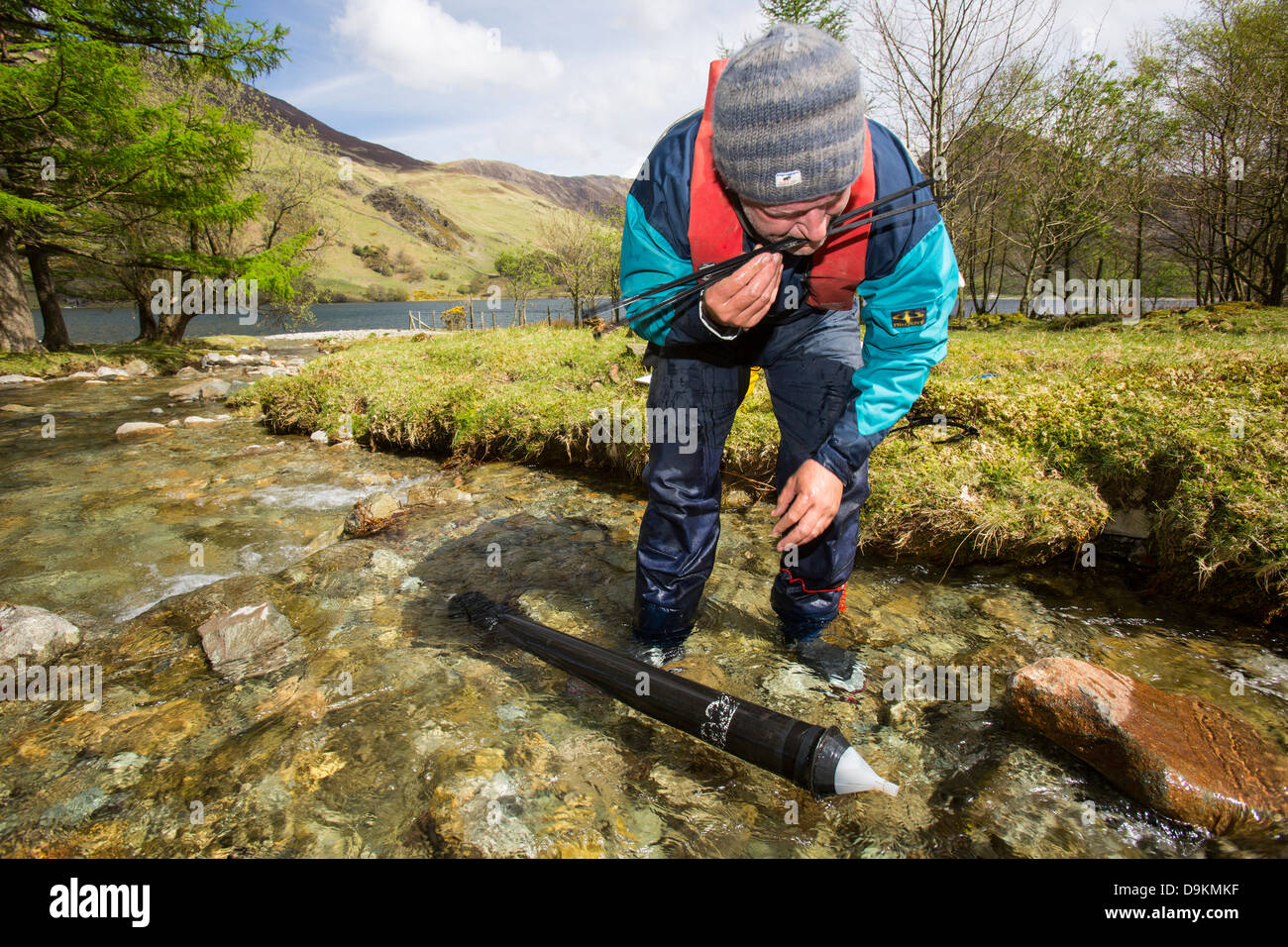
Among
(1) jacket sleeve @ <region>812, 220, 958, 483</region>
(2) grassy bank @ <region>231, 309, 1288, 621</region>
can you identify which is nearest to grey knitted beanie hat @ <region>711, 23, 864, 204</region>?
(1) jacket sleeve @ <region>812, 220, 958, 483</region>

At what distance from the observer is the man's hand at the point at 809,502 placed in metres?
2.45

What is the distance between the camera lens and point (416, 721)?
2.60 metres

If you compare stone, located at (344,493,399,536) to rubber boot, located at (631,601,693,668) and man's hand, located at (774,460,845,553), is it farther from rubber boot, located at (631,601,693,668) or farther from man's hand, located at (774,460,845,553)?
man's hand, located at (774,460,845,553)

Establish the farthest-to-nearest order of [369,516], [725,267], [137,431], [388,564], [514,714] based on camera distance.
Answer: [137,431] → [369,516] → [388,564] → [514,714] → [725,267]

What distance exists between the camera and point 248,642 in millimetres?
3180

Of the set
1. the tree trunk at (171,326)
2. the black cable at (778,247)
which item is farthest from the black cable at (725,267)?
the tree trunk at (171,326)

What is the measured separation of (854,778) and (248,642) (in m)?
3.24

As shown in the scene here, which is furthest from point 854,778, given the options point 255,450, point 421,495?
point 255,450

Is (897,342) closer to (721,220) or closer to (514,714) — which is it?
(721,220)

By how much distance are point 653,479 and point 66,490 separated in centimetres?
746

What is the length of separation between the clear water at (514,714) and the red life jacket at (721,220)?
2097mm

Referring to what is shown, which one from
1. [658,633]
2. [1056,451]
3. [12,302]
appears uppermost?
[12,302]
